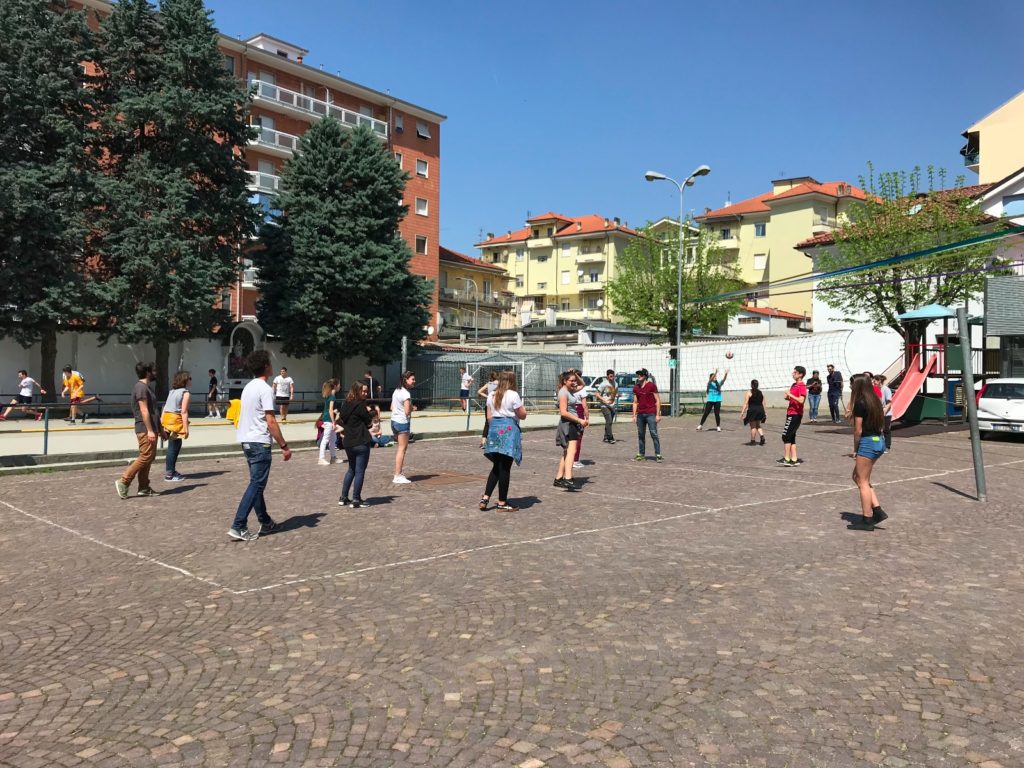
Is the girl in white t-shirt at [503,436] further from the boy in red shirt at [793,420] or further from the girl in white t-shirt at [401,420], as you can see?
the boy in red shirt at [793,420]

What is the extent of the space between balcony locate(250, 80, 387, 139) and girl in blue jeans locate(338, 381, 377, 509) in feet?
124

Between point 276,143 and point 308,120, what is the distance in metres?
2.91

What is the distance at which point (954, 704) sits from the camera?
4172 mm

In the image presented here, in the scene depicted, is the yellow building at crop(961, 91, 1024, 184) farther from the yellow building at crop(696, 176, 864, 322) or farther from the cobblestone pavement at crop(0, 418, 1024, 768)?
the cobblestone pavement at crop(0, 418, 1024, 768)

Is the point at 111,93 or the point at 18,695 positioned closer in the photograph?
the point at 18,695

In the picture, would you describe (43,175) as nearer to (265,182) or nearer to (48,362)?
(48,362)

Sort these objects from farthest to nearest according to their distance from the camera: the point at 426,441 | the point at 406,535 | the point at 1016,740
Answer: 1. the point at 426,441
2. the point at 406,535
3. the point at 1016,740

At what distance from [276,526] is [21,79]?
2541cm

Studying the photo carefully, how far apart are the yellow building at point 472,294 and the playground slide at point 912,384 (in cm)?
4410

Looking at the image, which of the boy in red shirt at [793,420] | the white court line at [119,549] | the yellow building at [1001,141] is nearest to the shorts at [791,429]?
the boy in red shirt at [793,420]

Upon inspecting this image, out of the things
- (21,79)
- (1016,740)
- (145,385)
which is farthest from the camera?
(21,79)

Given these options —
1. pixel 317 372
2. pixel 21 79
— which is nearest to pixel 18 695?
pixel 21 79

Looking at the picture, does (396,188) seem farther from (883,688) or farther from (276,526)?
(883,688)

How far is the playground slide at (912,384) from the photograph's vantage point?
23.0 metres
